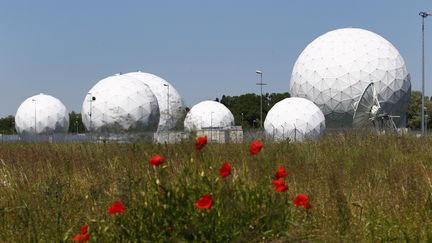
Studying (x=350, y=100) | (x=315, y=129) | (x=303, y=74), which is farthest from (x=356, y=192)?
(x=303, y=74)

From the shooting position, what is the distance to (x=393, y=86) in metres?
45.1

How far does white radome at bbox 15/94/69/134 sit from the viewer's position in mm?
64875

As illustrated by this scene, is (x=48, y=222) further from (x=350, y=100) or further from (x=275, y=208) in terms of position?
(x=350, y=100)

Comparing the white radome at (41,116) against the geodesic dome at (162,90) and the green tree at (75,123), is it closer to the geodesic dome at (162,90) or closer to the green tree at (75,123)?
the geodesic dome at (162,90)

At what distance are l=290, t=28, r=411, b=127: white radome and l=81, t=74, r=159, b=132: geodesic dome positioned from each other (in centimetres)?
1482

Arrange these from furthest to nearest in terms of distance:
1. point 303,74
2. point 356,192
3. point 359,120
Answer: point 303,74
point 359,120
point 356,192

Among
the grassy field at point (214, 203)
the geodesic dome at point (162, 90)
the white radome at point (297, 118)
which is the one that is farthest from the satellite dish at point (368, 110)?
the grassy field at point (214, 203)

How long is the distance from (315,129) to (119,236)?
3649 centimetres

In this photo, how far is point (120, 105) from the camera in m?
44.0

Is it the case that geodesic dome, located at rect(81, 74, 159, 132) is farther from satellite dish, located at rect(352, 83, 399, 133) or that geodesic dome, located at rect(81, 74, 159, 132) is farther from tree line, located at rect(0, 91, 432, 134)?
tree line, located at rect(0, 91, 432, 134)

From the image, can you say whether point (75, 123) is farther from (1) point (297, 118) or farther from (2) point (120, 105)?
(1) point (297, 118)

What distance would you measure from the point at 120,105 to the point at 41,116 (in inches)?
1016

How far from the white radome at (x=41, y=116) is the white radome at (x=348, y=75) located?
114 feet

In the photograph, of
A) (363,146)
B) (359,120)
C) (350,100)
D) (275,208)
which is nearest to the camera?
(275,208)
